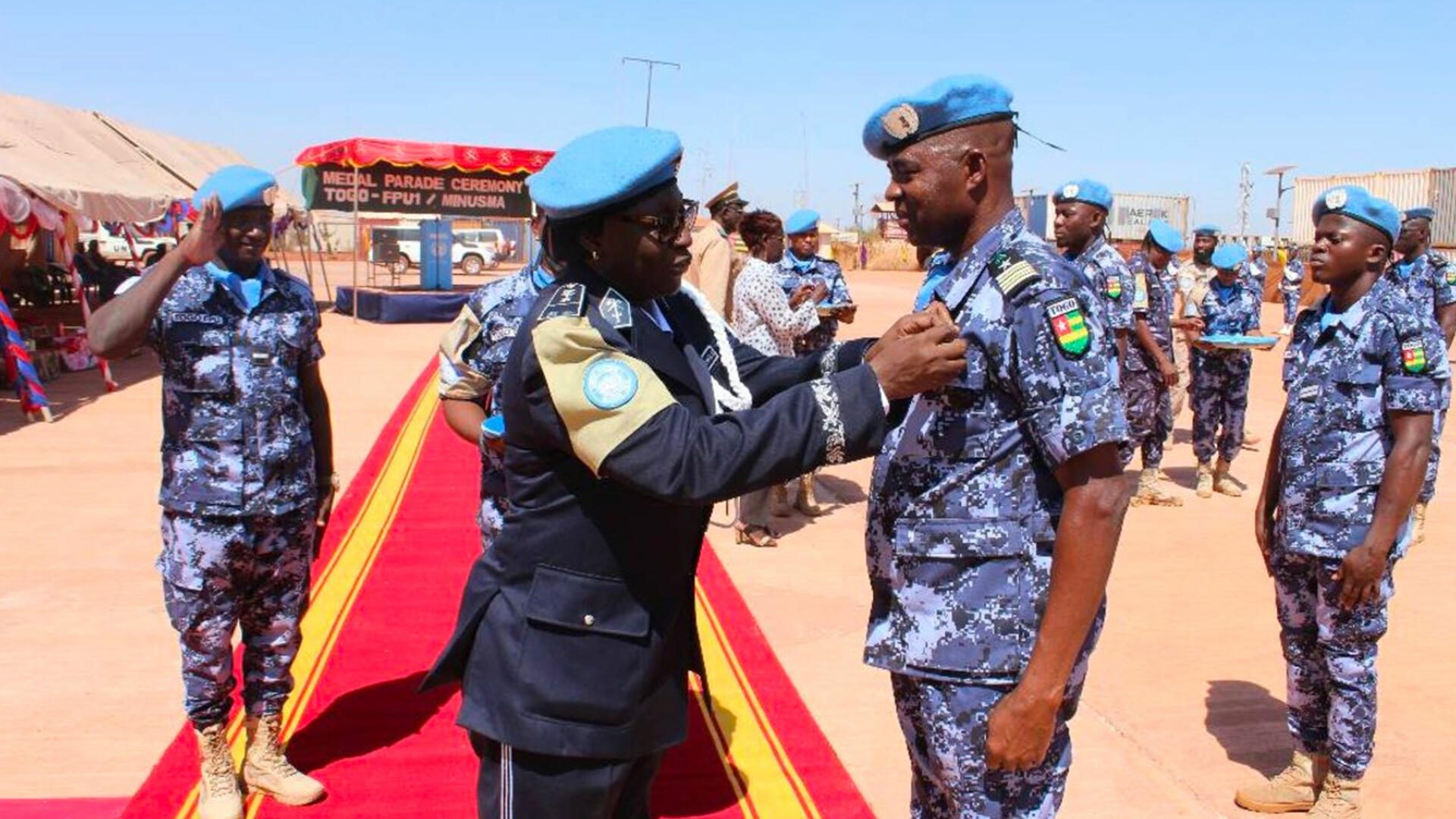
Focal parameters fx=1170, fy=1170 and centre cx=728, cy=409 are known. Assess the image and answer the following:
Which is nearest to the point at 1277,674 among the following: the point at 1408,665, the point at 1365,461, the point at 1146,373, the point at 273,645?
the point at 1408,665

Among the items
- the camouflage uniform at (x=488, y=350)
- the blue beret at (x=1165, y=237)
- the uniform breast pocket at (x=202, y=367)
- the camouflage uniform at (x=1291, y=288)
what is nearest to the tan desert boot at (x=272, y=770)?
the camouflage uniform at (x=488, y=350)

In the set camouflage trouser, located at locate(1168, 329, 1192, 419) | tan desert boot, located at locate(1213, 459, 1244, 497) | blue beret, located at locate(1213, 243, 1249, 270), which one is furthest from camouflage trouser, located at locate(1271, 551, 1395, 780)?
blue beret, located at locate(1213, 243, 1249, 270)

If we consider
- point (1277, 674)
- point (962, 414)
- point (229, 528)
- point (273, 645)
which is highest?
point (962, 414)

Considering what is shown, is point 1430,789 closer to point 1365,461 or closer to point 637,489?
point 1365,461

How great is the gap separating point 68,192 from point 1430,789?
46.6 feet

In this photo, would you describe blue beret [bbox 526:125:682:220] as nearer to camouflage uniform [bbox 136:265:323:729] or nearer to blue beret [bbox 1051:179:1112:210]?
camouflage uniform [bbox 136:265:323:729]

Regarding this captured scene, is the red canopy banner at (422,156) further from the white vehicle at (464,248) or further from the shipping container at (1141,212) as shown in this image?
the shipping container at (1141,212)

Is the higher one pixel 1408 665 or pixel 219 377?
pixel 219 377

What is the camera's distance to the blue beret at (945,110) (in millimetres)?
2121

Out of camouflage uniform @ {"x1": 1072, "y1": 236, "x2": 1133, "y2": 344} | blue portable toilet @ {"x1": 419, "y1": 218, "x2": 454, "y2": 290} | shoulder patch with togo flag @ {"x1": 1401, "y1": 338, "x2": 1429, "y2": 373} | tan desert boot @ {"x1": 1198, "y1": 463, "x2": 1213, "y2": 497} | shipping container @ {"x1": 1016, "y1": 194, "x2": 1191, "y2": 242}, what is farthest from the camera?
shipping container @ {"x1": 1016, "y1": 194, "x2": 1191, "y2": 242}

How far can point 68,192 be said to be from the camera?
13.4 metres

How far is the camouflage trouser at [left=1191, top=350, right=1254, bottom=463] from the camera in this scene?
29.2 ft

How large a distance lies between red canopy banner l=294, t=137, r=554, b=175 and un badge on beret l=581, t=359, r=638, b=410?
21.1 m

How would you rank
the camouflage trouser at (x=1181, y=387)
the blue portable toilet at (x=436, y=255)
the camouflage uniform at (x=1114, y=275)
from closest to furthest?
the camouflage uniform at (x=1114, y=275) → the camouflage trouser at (x=1181, y=387) → the blue portable toilet at (x=436, y=255)
